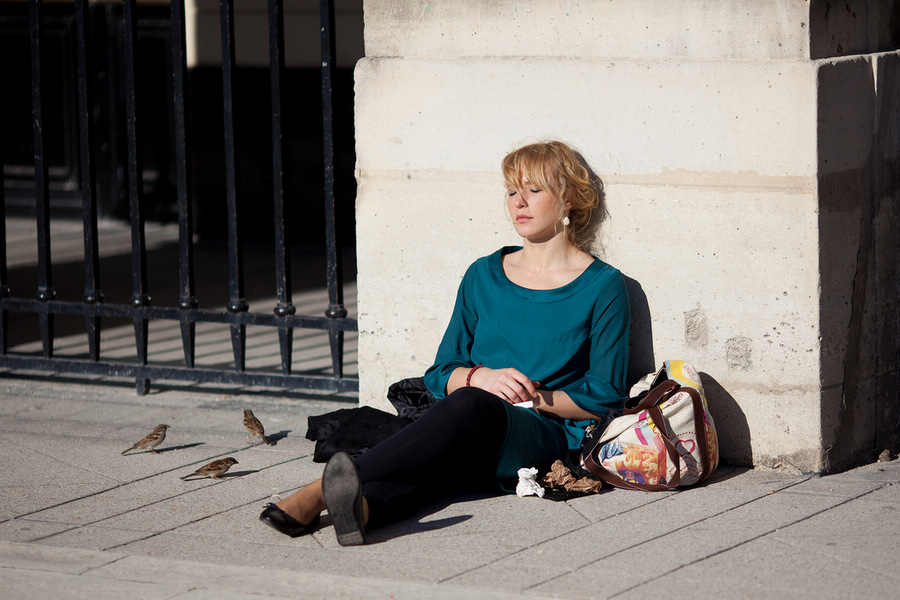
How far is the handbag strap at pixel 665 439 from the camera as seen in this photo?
421 cm

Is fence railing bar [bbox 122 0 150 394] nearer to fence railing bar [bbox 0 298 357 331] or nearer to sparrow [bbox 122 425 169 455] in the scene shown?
fence railing bar [bbox 0 298 357 331]

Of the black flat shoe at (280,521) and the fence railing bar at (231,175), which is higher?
the fence railing bar at (231,175)

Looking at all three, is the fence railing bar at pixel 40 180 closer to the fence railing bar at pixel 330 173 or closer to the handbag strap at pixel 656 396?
the fence railing bar at pixel 330 173

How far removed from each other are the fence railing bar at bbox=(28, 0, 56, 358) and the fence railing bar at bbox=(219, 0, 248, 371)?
0.97 meters

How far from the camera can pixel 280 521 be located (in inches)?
151

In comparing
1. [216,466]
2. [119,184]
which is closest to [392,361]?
[216,466]

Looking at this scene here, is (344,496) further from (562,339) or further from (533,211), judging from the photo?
(533,211)

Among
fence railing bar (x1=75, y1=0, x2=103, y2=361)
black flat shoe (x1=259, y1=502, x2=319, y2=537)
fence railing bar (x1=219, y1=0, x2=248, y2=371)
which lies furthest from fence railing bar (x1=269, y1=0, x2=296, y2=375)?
black flat shoe (x1=259, y1=502, x2=319, y2=537)

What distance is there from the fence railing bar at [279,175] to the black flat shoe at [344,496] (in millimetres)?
1837

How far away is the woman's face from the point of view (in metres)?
4.54

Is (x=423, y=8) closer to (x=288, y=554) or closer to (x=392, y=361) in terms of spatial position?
(x=392, y=361)

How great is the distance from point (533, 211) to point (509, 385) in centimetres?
69

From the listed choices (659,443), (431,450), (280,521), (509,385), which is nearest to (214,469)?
(280,521)

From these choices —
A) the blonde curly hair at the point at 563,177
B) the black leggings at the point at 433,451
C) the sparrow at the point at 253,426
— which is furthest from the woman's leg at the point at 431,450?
the sparrow at the point at 253,426
